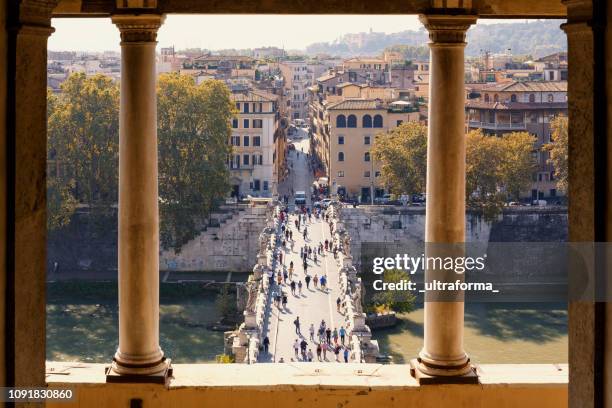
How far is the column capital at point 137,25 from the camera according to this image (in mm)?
8133

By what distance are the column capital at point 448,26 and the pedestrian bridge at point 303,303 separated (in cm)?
2024

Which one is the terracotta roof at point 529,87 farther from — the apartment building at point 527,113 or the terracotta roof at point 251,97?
the terracotta roof at point 251,97

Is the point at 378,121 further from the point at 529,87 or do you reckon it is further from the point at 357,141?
the point at 529,87


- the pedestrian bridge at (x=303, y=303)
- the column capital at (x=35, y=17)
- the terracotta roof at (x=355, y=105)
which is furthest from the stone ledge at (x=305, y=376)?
the terracotta roof at (x=355, y=105)

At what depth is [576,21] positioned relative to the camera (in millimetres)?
4914

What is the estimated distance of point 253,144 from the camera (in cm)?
6419

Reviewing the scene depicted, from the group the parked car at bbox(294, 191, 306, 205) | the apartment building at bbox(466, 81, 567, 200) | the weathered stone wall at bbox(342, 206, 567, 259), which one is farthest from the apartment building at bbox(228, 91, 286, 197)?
the apartment building at bbox(466, 81, 567, 200)

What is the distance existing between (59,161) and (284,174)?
105 feet

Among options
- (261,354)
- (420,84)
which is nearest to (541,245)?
(261,354)

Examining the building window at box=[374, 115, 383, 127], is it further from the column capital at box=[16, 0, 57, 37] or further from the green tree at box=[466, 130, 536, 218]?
the column capital at box=[16, 0, 57, 37]

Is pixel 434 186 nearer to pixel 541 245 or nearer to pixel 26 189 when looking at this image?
pixel 26 189

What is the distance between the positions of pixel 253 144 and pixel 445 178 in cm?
5616

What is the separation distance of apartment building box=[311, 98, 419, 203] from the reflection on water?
70.6ft

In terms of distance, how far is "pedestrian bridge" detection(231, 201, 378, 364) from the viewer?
30.1 meters
